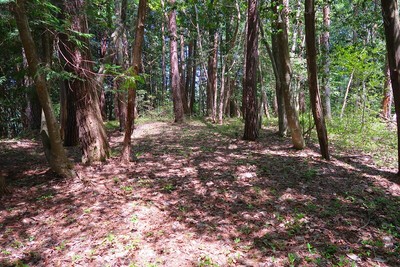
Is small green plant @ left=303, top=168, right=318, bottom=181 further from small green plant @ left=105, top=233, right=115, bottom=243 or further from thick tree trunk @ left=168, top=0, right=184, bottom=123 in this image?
thick tree trunk @ left=168, top=0, right=184, bottom=123

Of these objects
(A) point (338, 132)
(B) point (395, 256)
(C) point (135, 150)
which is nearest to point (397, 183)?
(B) point (395, 256)

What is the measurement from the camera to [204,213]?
4.16 meters

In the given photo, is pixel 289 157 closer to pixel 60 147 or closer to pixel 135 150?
pixel 135 150

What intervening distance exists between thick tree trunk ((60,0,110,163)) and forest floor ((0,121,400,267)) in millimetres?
456

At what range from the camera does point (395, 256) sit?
10.6 ft

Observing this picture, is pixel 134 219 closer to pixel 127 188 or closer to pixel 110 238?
pixel 110 238

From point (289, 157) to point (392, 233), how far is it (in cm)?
314

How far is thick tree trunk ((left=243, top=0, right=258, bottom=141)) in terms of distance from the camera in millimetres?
8125

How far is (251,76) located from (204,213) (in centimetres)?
543

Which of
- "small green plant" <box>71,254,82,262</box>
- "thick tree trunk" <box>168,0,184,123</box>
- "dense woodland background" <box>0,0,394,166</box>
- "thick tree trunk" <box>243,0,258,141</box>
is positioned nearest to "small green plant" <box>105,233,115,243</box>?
"small green plant" <box>71,254,82,262</box>

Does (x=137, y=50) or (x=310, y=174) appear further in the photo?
(x=137, y=50)

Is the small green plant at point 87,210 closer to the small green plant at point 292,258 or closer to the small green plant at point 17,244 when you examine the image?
the small green plant at point 17,244

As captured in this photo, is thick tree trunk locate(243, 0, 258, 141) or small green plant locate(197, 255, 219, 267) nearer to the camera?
small green plant locate(197, 255, 219, 267)

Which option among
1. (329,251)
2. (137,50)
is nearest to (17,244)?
(329,251)
